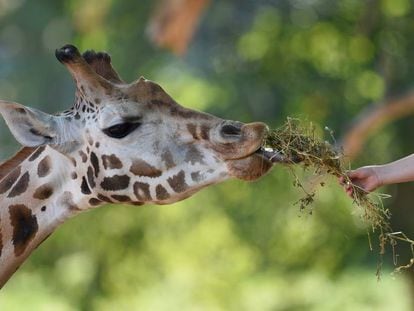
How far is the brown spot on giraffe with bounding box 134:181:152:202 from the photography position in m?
6.45

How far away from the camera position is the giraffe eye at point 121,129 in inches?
253

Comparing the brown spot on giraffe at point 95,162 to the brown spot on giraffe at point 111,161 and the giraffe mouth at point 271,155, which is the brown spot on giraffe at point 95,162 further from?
the giraffe mouth at point 271,155

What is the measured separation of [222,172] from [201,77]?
14968 mm

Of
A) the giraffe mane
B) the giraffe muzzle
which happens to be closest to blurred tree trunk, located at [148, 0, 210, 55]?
the giraffe mane

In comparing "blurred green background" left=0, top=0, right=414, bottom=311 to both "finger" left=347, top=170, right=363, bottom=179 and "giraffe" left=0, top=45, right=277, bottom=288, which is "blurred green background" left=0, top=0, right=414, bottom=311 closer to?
"giraffe" left=0, top=45, right=277, bottom=288

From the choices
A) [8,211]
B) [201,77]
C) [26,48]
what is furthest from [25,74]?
[8,211]

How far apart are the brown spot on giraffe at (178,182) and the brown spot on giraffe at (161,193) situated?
0.05 metres

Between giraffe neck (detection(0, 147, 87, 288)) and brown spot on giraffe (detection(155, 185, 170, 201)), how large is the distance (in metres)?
0.36

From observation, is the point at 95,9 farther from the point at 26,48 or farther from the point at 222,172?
the point at 222,172

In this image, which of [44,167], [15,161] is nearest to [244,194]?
[15,161]

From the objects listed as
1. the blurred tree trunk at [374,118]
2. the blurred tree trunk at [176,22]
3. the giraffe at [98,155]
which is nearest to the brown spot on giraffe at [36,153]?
the giraffe at [98,155]

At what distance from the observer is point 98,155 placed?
255 inches

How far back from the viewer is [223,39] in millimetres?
20672

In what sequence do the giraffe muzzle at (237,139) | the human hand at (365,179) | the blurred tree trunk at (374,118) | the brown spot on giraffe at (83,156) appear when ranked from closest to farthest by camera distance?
the giraffe muzzle at (237,139)
the human hand at (365,179)
the brown spot on giraffe at (83,156)
the blurred tree trunk at (374,118)
